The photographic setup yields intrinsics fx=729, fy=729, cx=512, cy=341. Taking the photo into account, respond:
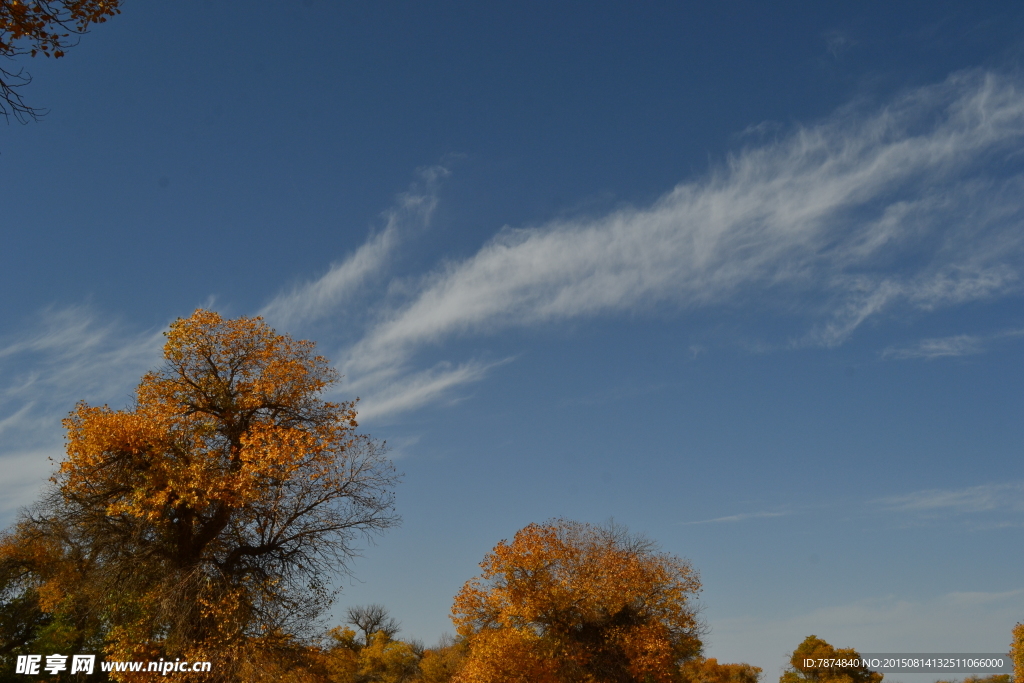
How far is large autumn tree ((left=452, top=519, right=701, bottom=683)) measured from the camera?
130 ft

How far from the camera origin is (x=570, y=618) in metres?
42.0

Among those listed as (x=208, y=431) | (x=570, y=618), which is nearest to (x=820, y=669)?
(x=570, y=618)

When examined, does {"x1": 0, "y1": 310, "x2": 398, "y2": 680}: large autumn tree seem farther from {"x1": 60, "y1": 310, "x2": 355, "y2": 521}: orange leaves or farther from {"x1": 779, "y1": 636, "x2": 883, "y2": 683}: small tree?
{"x1": 779, "y1": 636, "x2": 883, "y2": 683}: small tree

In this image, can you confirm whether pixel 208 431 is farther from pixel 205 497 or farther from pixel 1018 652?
pixel 1018 652

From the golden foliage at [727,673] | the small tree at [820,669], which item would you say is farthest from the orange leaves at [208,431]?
the golden foliage at [727,673]

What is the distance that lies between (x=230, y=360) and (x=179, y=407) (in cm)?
215

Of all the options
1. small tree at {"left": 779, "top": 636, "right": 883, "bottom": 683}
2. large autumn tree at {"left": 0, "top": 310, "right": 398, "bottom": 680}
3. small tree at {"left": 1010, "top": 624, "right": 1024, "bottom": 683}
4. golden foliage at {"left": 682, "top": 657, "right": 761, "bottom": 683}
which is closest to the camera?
large autumn tree at {"left": 0, "top": 310, "right": 398, "bottom": 680}

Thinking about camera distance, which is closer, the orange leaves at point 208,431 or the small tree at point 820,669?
the orange leaves at point 208,431

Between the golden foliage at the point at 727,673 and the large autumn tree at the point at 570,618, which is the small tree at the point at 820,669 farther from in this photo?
the large autumn tree at the point at 570,618

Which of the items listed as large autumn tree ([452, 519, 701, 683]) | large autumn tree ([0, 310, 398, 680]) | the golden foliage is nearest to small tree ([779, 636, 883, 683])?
the golden foliage

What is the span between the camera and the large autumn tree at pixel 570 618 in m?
39.7

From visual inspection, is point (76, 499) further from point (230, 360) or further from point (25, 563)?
point (25, 563)

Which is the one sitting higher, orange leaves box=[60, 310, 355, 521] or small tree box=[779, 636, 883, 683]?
orange leaves box=[60, 310, 355, 521]

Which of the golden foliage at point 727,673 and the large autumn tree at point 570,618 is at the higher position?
the large autumn tree at point 570,618
